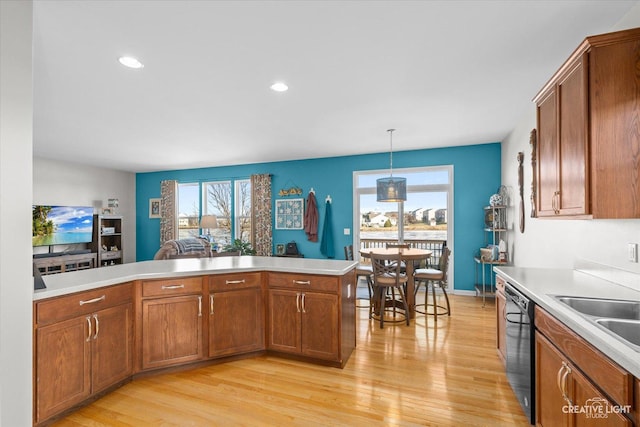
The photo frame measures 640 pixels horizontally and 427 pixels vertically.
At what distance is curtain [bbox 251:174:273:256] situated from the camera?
6844 millimetres

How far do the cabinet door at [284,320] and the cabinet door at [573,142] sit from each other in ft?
6.90

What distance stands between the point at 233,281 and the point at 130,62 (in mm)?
2055

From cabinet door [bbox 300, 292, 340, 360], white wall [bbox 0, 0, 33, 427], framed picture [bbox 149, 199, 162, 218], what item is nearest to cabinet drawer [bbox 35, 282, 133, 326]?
white wall [bbox 0, 0, 33, 427]

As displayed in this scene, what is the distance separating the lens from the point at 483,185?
211 inches

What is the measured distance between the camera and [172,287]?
255 cm

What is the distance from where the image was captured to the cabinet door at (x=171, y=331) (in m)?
2.49

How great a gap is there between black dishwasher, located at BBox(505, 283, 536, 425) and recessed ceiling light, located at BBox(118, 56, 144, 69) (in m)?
3.41

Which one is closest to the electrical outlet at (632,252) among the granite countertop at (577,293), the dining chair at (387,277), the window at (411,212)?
the granite countertop at (577,293)

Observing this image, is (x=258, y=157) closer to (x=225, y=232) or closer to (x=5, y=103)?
(x=225, y=232)

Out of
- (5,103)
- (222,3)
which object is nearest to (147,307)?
(5,103)

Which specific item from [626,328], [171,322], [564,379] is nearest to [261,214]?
[171,322]

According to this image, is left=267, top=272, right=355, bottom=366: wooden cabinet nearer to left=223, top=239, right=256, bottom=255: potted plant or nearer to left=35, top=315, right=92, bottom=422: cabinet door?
left=35, top=315, right=92, bottom=422: cabinet door

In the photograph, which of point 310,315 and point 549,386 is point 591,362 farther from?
point 310,315

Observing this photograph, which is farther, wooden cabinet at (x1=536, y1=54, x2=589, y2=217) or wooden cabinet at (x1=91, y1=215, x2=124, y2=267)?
wooden cabinet at (x1=91, y1=215, x2=124, y2=267)
